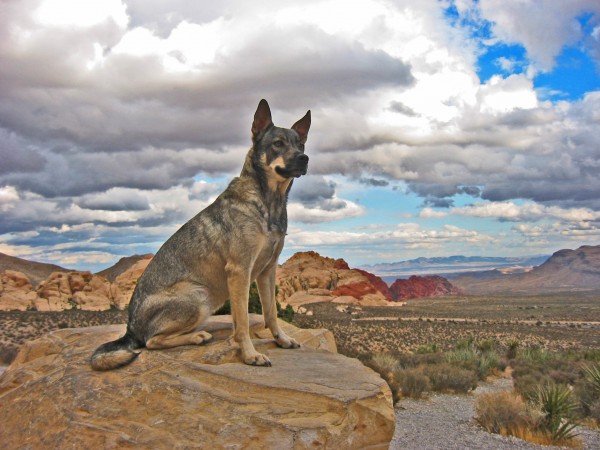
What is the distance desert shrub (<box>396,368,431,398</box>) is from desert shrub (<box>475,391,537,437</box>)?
13.1 ft

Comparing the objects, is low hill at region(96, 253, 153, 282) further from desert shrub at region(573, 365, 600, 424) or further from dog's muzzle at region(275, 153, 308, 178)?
dog's muzzle at region(275, 153, 308, 178)

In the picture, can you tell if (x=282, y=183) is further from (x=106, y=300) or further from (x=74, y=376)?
(x=106, y=300)

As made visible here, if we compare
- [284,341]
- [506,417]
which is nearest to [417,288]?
[506,417]

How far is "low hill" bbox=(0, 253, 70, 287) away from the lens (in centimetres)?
11282

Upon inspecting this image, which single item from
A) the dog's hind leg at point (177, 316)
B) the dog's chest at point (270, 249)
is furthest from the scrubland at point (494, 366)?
the dog's hind leg at point (177, 316)

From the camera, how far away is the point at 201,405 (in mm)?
5809

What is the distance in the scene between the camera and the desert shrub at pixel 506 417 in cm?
1209

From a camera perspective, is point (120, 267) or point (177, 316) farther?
point (120, 267)

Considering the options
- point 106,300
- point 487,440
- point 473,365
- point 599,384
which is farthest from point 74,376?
point 106,300

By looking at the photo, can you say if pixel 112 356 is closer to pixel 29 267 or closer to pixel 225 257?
pixel 225 257

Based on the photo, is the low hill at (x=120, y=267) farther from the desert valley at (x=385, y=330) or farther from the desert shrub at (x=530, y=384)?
the desert shrub at (x=530, y=384)

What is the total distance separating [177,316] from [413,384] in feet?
41.2

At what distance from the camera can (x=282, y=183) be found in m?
6.47

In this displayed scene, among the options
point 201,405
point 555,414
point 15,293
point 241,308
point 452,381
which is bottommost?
point 452,381
